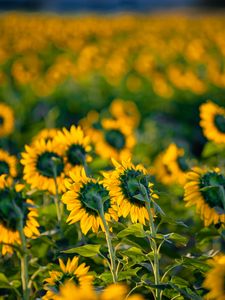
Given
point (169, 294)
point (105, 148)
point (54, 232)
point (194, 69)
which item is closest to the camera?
point (169, 294)

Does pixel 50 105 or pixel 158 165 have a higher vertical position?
pixel 50 105

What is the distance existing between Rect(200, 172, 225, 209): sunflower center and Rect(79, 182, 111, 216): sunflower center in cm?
45

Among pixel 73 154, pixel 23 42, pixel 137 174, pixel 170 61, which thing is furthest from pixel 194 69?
pixel 137 174

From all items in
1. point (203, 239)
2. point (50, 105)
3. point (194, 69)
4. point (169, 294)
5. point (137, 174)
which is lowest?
point (169, 294)

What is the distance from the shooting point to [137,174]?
86.8 inches

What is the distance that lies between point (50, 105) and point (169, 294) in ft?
17.2

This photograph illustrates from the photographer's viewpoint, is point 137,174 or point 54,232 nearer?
point 137,174

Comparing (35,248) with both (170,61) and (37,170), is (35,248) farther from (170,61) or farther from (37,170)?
(170,61)

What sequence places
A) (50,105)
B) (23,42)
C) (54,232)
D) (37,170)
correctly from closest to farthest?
1. (54,232)
2. (37,170)
3. (50,105)
4. (23,42)

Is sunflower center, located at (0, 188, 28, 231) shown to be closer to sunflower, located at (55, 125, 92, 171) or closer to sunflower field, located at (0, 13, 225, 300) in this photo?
sunflower field, located at (0, 13, 225, 300)

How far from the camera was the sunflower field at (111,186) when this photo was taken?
6.91ft

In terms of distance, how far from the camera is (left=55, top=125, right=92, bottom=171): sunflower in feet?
9.25

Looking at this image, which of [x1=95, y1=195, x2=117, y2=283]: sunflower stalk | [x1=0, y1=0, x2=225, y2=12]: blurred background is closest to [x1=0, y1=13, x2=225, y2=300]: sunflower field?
[x1=95, y1=195, x2=117, y2=283]: sunflower stalk

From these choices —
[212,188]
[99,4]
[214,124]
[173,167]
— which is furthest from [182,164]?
[99,4]
